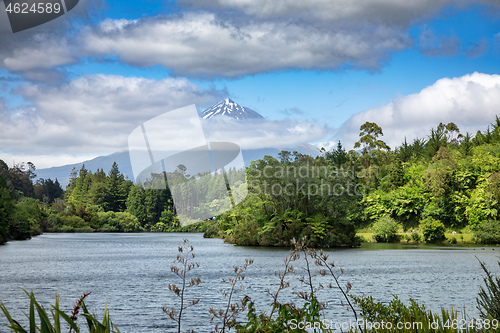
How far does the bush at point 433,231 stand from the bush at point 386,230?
156 inches

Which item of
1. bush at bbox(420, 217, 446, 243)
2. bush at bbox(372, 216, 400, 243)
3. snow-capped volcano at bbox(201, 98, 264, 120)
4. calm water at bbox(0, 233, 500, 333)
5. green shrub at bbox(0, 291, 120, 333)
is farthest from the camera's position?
snow-capped volcano at bbox(201, 98, 264, 120)

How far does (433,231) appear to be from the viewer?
5506 cm

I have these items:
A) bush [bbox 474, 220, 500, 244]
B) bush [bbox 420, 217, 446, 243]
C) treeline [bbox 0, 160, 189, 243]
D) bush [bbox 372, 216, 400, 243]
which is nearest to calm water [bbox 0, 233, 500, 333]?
bush [bbox 474, 220, 500, 244]

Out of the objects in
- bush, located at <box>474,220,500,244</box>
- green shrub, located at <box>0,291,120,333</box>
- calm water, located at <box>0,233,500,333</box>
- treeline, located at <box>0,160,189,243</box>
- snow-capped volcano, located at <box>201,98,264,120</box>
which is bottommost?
calm water, located at <box>0,233,500,333</box>

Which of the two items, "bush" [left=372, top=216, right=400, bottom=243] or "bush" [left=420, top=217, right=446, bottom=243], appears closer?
"bush" [left=420, top=217, right=446, bottom=243]

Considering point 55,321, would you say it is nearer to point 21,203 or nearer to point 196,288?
point 196,288

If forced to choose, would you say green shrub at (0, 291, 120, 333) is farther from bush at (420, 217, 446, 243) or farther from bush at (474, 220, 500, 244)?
bush at (420, 217, 446, 243)

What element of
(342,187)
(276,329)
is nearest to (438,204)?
(342,187)

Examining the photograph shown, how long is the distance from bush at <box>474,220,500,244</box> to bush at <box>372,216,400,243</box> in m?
10.2

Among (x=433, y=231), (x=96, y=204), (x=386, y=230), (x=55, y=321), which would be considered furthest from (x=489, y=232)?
(x=96, y=204)

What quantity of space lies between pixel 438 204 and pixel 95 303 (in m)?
50.6

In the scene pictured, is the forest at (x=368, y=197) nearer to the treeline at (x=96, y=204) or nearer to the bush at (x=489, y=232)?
the bush at (x=489, y=232)

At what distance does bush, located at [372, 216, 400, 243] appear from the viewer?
5880 cm

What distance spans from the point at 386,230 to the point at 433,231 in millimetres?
5781
